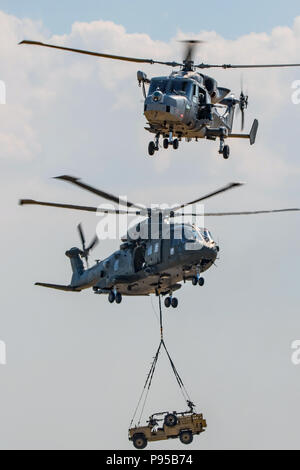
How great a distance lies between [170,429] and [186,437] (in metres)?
0.96

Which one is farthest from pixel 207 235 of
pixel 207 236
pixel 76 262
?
pixel 76 262

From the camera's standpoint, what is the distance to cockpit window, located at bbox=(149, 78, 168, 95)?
5519 cm

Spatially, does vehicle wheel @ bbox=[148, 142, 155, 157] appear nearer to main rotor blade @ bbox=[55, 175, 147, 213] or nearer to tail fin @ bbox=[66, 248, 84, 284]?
main rotor blade @ bbox=[55, 175, 147, 213]

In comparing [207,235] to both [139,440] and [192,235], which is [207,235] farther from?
[139,440]

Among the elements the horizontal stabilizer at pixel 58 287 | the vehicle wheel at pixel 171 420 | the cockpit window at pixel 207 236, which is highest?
the cockpit window at pixel 207 236

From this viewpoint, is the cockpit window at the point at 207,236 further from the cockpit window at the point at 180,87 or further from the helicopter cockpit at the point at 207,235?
the cockpit window at the point at 180,87

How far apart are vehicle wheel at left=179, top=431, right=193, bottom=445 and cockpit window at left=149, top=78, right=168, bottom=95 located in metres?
15.0

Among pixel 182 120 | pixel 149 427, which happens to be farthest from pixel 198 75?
pixel 149 427

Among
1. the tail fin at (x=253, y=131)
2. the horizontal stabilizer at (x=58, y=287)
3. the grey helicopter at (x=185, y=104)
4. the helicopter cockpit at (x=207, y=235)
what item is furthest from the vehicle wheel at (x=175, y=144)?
the horizontal stabilizer at (x=58, y=287)

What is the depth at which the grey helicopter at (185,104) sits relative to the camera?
176 feet

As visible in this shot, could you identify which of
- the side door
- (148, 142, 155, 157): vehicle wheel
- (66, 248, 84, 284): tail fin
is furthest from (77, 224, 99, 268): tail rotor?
(148, 142, 155, 157): vehicle wheel

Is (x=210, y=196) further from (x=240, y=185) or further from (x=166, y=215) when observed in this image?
(x=166, y=215)
